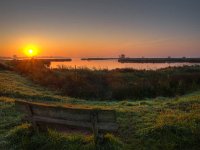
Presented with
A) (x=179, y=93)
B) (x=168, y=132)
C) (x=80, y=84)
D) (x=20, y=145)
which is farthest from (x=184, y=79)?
(x=20, y=145)

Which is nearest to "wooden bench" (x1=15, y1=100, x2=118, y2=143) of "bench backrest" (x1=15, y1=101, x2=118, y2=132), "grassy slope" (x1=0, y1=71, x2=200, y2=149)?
"bench backrest" (x1=15, y1=101, x2=118, y2=132)

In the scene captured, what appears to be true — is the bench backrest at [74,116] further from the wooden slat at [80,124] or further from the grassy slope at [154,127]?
the grassy slope at [154,127]

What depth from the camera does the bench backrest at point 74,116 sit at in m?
7.57

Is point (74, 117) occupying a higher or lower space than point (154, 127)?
higher

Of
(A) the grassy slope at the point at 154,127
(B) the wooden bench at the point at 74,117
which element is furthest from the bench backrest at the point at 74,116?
(A) the grassy slope at the point at 154,127

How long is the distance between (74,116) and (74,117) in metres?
0.03

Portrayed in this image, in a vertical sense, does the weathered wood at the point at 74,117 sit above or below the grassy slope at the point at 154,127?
above

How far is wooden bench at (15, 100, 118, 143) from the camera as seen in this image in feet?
24.9

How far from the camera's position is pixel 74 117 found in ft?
26.0

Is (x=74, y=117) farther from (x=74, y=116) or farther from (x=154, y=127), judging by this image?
(x=154, y=127)

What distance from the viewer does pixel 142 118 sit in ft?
37.7

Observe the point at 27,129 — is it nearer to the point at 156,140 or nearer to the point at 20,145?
the point at 20,145

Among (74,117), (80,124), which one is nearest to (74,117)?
(74,117)

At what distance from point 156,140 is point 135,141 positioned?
592 millimetres
